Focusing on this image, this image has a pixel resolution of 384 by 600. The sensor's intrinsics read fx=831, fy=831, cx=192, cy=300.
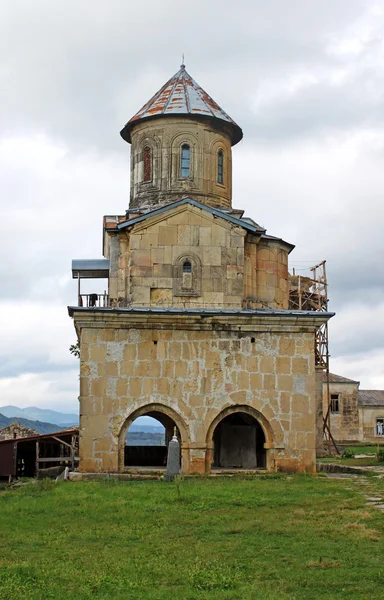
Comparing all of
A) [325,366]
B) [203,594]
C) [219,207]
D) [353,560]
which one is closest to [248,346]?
[219,207]

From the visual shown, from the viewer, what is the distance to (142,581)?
27.7ft

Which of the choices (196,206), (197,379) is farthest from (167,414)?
(196,206)

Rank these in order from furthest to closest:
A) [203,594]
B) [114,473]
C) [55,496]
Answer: [114,473] < [55,496] < [203,594]

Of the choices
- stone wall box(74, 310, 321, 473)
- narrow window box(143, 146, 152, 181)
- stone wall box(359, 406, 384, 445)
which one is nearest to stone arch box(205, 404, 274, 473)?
stone wall box(74, 310, 321, 473)

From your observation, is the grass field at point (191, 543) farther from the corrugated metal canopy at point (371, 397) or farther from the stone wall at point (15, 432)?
the corrugated metal canopy at point (371, 397)

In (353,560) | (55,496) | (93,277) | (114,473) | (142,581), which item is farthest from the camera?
(93,277)

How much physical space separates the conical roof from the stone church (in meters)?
0.06

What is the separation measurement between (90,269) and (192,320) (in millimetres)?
4589

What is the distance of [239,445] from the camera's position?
23.2 m

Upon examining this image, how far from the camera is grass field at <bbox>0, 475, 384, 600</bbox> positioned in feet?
26.9

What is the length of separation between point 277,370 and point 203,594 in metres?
12.8

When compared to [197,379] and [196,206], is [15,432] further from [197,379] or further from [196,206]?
[197,379]

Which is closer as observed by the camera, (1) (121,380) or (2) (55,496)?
(2) (55,496)

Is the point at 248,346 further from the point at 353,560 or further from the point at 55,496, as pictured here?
the point at 353,560
